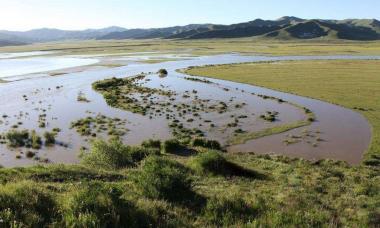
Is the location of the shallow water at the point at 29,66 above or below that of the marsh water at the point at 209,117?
above

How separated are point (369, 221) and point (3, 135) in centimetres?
3949

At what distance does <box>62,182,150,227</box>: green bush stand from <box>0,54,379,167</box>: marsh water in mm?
25089

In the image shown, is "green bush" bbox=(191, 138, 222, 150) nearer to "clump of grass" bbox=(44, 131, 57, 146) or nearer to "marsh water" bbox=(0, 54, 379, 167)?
"marsh water" bbox=(0, 54, 379, 167)

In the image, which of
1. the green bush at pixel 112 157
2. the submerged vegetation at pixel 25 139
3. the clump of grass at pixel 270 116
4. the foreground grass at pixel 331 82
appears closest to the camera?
the green bush at pixel 112 157

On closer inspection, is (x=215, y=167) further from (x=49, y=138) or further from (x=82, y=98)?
(x=82, y=98)

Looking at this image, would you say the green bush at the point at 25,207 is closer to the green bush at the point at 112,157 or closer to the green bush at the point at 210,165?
the green bush at the point at 210,165

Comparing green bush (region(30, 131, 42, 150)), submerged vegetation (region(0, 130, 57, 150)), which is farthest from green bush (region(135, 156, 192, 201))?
submerged vegetation (region(0, 130, 57, 150))

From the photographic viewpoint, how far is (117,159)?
1117 inches

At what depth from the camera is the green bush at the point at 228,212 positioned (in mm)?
11375

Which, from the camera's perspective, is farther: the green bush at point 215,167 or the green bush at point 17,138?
the green bush at point 17,138

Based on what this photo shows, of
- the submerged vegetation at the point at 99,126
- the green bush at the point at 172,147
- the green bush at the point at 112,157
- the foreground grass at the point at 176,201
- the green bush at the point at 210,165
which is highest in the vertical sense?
the foreground grass at the point at 176,201

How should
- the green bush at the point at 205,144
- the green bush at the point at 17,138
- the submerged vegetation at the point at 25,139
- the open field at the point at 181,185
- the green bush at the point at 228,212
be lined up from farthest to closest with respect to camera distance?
the green bush at the point at 17,138 < the submerged vegetation at the point at 25,139 < the green bush at the point at 205,144 < the green bush at the point at 228,212 < the open field at the point at 181,185

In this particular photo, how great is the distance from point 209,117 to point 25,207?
42292 mm

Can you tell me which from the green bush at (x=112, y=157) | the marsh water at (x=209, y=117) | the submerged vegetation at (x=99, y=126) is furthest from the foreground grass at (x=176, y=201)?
the submerged vegetation at (x=99, y=126)
